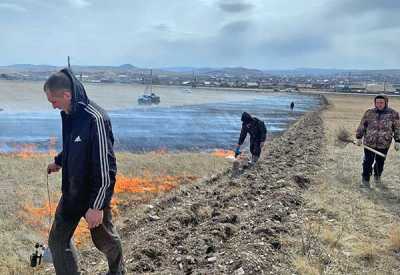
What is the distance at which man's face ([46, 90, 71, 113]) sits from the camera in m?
3.57

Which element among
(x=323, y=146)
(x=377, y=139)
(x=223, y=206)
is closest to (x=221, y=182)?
(x=223, y=206)

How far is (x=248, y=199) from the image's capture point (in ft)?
26.9

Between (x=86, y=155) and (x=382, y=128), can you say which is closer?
(x=86, y=155)

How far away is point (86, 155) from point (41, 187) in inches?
218

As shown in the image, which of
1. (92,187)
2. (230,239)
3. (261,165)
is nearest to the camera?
(92,187)

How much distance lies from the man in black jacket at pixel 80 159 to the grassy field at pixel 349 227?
2393mm

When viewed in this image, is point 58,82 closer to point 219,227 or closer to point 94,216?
point 94,216

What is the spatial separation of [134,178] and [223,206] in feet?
10.6

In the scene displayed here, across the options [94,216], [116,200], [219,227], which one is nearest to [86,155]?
[94,216]

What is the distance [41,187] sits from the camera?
864cm

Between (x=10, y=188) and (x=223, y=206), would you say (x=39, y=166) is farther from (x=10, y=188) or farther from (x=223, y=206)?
(x=223, y=206)

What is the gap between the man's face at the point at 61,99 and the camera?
3.57 m

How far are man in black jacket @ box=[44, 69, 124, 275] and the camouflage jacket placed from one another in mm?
6801

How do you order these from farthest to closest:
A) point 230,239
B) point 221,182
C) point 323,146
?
point 323,146 → point 221,182 → point 230,239
